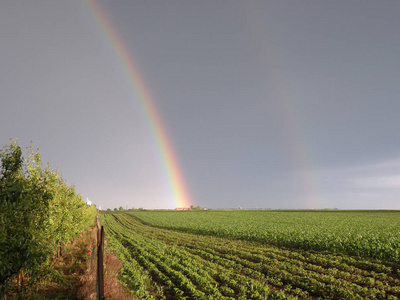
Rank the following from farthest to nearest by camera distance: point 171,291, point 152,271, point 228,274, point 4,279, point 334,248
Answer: point 334,248 → point 152,271 → point 228,274 → point 171,291 → point 4,279

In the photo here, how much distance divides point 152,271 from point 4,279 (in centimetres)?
919

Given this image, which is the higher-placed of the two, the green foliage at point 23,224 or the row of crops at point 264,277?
the green foliage at point 23,224

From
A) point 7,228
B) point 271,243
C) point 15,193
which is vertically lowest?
point 271,243

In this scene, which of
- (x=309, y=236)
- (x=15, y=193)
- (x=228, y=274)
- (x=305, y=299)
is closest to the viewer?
(x=15, y=193)

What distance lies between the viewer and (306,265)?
16047 mm

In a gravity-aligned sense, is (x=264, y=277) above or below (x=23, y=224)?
below

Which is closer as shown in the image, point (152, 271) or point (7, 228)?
point (7, 228)

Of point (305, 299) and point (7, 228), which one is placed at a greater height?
point (7, 228)

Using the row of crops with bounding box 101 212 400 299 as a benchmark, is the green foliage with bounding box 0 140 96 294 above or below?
above

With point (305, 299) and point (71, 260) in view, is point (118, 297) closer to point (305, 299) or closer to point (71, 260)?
point (305, 299)

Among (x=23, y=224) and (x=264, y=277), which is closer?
(x=23, y=224)

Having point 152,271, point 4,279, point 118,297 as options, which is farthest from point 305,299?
point 4,279

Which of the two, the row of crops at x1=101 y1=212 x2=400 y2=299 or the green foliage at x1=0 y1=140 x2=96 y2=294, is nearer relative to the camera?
the green foliage at x1=0 y1=140 x2=96 y2=294

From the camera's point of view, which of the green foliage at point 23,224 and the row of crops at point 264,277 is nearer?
the green foliage at point 23,224
